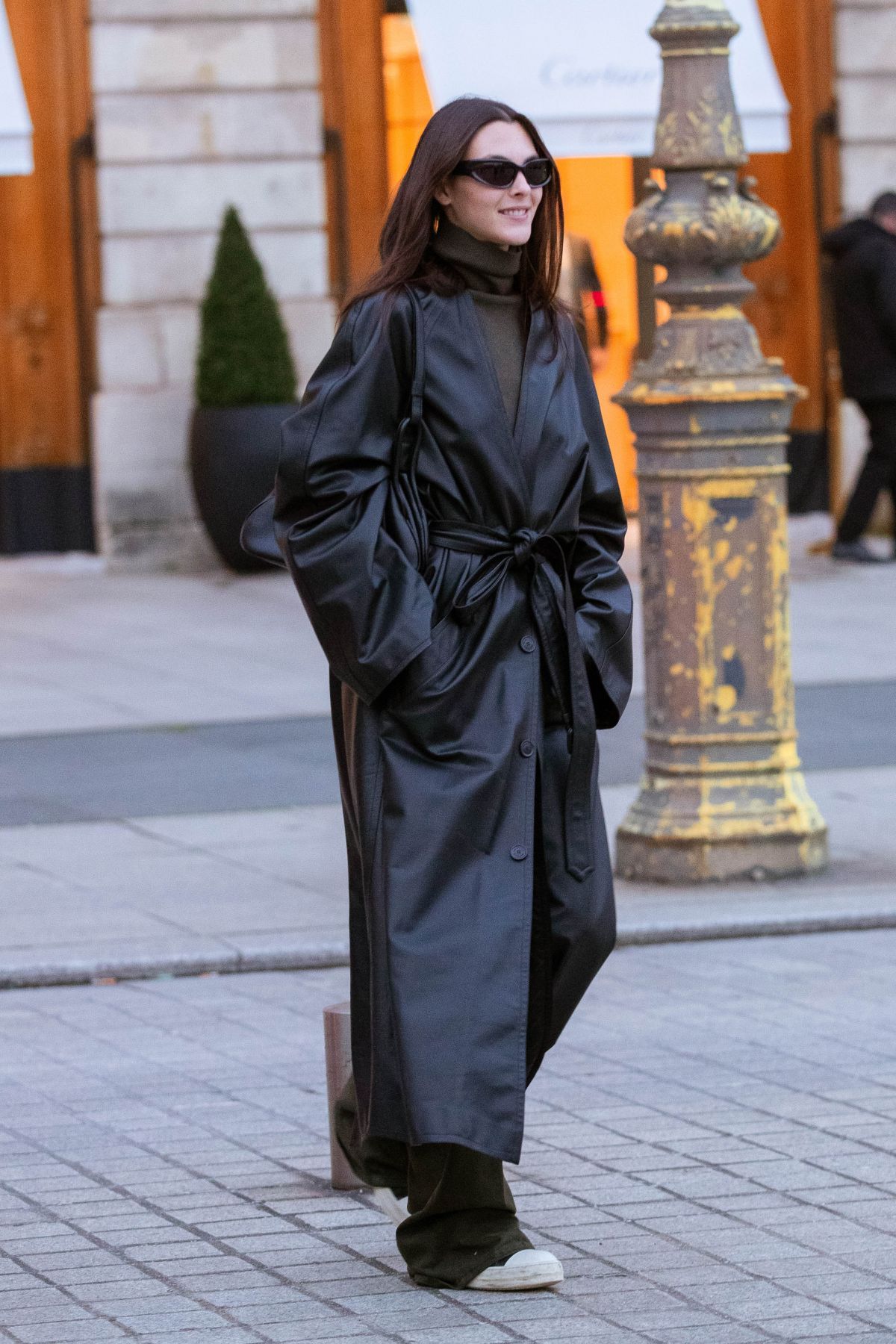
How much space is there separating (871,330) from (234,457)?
3708mm

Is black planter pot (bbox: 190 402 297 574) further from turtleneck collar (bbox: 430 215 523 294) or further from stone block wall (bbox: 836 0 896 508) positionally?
turtleneck collar (bbox: 430 215 523 294)

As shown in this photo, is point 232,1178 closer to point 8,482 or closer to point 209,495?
point 209,495

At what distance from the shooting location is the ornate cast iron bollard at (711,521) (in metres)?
7.29

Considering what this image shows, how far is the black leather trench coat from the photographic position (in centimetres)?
397

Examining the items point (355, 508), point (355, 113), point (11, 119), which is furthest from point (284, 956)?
point (355, 113)

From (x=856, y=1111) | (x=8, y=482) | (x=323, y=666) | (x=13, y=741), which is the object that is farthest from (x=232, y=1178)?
(x=8, y=482)

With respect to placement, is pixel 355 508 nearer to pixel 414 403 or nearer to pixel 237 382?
pixel 414 403

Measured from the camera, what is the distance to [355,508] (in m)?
4.00

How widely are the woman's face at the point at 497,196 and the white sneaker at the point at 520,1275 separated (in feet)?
5.33

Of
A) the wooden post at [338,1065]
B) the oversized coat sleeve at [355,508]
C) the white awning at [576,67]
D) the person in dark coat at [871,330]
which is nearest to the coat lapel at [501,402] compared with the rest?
the oversized coat sleeve at [355,508]

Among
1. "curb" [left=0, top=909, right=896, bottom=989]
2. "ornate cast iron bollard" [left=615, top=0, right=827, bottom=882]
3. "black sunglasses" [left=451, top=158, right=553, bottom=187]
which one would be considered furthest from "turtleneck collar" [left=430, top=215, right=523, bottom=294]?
"ornate cast iron bollard" [left=615, top=0, right=827, bottom=882]

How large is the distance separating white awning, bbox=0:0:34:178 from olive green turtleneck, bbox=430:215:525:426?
11.6 m

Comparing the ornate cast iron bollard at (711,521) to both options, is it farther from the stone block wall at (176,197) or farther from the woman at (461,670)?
the stone block wall at (176,197)

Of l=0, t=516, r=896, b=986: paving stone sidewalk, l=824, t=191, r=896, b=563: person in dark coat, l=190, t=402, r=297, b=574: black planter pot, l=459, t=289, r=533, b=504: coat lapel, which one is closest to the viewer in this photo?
l=459, t=289, r=533, b=504: coat lapel
